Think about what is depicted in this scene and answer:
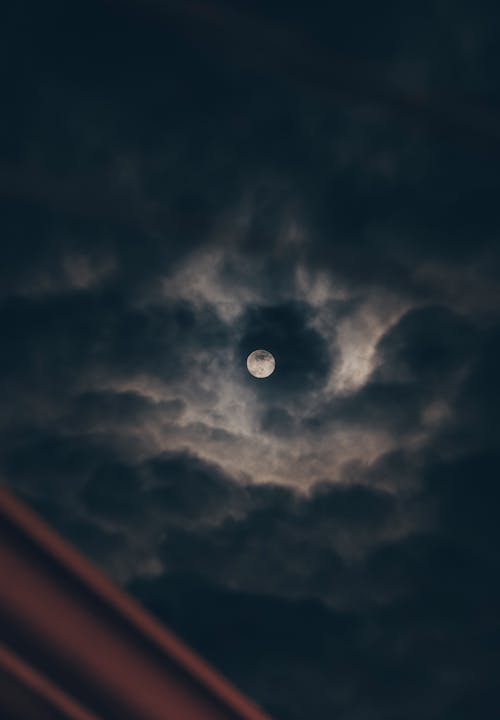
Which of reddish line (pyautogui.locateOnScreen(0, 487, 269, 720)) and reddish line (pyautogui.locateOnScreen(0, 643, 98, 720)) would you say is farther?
reddish line (pyautogui.locateOnScreen(0, 643, 98, 720))

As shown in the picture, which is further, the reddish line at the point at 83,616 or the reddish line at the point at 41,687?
the reddish line at the point at 41,687

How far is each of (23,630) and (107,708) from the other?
0.84 metres

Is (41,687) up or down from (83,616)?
down

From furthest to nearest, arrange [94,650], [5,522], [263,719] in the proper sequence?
[263,719], [94,650], [5,522]

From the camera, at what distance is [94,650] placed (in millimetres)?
3072

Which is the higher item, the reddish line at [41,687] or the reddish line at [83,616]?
the reddish line at [83,616]

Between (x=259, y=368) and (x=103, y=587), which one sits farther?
(x=259, y=368)

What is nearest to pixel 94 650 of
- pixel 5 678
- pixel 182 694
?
pixel 182 694

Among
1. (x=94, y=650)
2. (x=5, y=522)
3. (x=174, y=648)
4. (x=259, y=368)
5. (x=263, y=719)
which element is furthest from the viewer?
(x=259, y=368)

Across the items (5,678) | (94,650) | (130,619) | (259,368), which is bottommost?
(5,678)

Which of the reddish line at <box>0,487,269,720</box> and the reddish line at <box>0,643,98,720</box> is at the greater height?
the reddish line at <box>0,487,269,720</box>

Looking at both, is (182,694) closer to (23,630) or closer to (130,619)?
(130,619)

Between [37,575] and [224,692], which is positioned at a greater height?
[224,692]

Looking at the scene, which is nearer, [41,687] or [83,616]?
[83,616]
